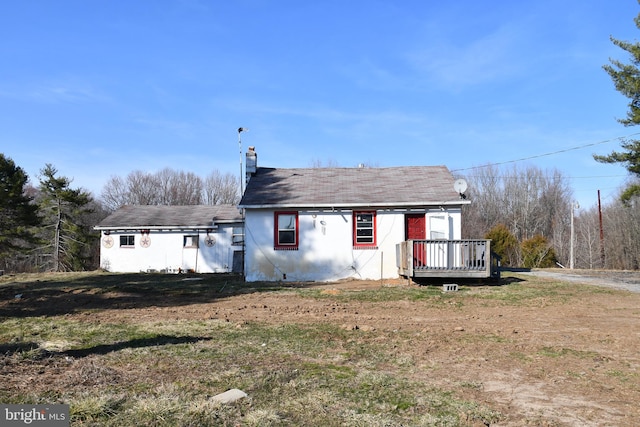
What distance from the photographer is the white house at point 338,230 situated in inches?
688

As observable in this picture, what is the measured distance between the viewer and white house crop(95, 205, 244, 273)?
2873 cm

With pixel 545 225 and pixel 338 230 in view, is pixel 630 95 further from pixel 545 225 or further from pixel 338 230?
pixel 545 225

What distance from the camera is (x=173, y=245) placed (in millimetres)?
29172

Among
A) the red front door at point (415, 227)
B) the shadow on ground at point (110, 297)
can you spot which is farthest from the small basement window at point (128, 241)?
the red front door at point (415, 227)

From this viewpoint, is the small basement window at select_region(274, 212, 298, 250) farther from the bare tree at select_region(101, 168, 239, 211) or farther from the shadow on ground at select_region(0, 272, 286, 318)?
the bare tree at select_region(101, 168, 239, 211)

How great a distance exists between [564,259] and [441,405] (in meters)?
41.1

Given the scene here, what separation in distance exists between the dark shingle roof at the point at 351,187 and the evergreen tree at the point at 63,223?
61.9ft

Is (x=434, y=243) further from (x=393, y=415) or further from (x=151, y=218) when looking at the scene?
(x=151, y=218)

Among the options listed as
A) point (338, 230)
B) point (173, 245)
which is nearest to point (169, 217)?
point (173, 245)

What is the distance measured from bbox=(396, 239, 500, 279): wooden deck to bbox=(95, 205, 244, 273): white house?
1516 cm

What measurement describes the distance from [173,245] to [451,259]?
63.0 feet

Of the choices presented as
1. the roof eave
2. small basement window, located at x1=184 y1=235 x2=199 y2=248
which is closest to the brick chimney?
the roof eave

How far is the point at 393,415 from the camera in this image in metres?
4.11

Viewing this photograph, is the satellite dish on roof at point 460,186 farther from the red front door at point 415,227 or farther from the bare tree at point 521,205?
the bare tree at point 521,205
